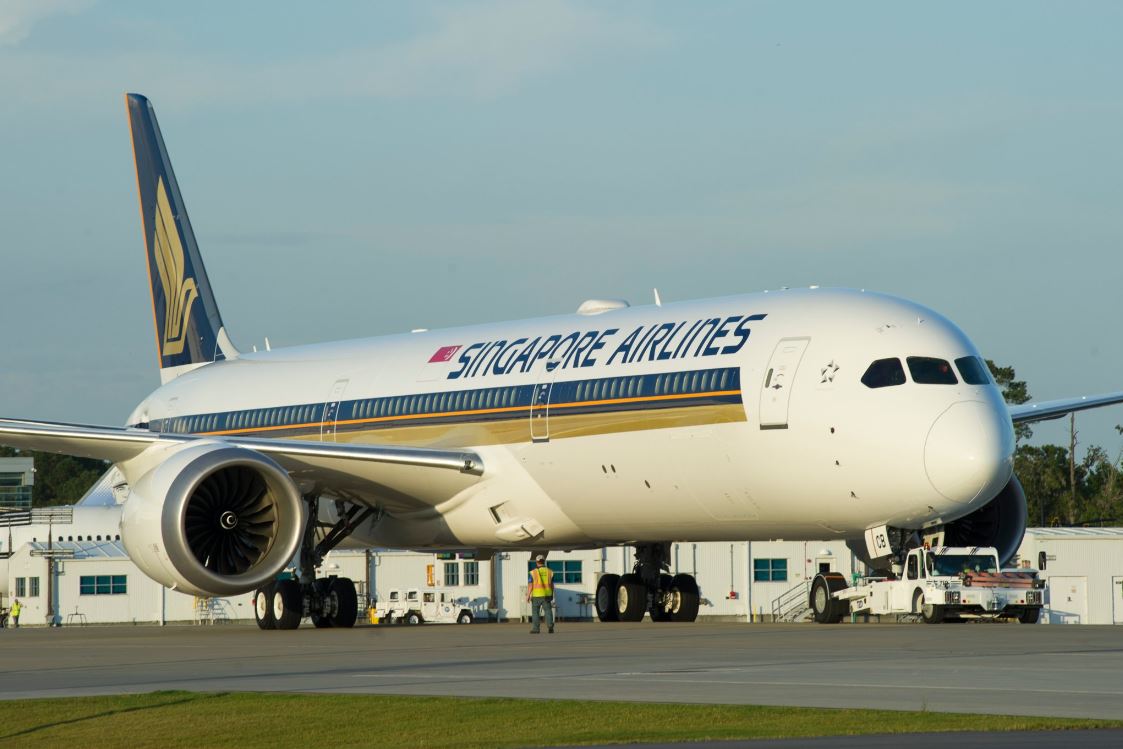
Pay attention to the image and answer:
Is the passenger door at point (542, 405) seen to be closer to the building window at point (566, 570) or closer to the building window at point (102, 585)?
the building window at point (566, 570)

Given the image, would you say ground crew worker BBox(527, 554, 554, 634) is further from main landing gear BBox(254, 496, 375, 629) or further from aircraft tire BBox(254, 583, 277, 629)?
aircraft tire BBox(254, 583, 277, 629)

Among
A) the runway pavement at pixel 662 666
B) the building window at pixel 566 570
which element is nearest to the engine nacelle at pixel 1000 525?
the runway pavement at pixel 662 666

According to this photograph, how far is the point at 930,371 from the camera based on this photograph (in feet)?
81.9

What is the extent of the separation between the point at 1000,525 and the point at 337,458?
10665mm

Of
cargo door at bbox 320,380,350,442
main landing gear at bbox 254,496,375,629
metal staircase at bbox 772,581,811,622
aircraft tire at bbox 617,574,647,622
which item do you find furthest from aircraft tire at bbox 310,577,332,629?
metal staircase at bbox 772,581,811,622

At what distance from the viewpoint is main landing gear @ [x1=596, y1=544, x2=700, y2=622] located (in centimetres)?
3219

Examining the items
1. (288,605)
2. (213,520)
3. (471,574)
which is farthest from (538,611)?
(471,574)

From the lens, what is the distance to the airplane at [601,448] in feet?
82.1

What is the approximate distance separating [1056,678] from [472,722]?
5573mm

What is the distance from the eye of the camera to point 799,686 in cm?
1557

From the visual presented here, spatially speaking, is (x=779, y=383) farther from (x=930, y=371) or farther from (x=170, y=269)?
(x=170, y=269)

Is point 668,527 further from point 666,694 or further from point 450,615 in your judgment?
point 450,615

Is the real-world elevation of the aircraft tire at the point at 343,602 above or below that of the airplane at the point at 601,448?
below

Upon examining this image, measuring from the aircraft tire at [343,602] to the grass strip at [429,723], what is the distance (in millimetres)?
15919
